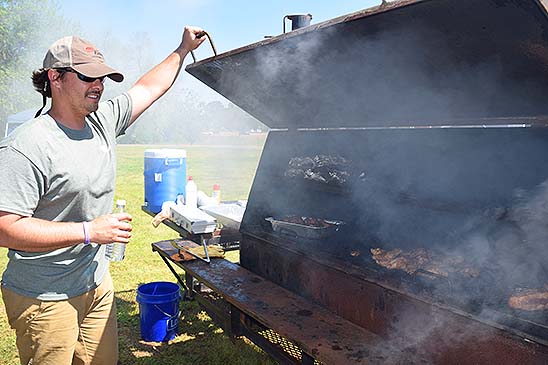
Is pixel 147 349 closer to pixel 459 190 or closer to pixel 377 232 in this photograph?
pixel 377 232

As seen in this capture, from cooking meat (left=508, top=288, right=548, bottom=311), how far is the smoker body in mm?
36

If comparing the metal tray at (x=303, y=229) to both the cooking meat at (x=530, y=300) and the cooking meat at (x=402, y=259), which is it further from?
the cooking meat at (x=530, y=300)

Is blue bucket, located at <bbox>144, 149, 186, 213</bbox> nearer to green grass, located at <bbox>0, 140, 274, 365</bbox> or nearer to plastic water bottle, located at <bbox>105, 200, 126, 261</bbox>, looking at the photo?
green grass, located at <bbox>0, 140, 274, 365</bbox>

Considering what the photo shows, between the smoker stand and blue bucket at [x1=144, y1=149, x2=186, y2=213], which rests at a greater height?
blue bucket at [x1=144, y1=149, x2=186, y2=213]

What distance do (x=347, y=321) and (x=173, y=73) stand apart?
6.45ft

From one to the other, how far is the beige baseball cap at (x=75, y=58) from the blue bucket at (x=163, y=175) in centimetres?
232

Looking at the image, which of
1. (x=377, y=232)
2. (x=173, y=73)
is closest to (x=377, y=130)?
(x=377, y=232)

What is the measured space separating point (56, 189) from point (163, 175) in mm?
2488

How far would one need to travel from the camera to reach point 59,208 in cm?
204

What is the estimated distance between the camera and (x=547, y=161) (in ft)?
6.59

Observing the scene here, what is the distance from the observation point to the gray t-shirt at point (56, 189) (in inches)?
71.9

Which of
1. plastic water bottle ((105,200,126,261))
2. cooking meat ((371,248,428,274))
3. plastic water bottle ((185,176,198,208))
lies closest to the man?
plastic water bottle ((105,200,126,261))

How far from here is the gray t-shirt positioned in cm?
183

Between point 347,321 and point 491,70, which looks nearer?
point 491,70
